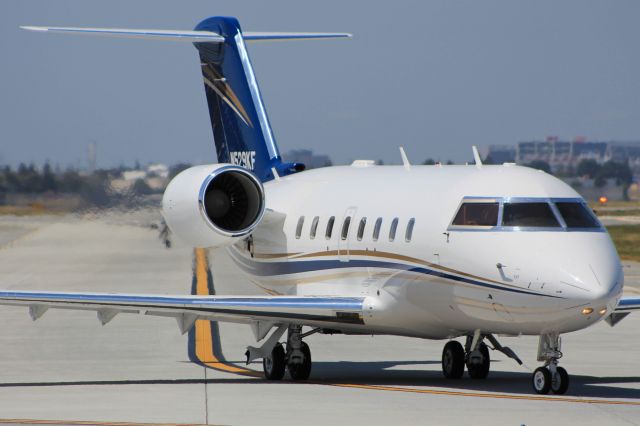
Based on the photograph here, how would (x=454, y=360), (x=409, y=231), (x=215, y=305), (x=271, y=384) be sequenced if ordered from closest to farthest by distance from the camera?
(x=409, y=231) → (x=215, y=305) → (x=271, y=384) → (x=454, y=360)

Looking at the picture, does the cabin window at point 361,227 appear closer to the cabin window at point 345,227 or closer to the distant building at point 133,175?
the cabin window at point 345,227

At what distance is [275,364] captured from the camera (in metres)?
20.8

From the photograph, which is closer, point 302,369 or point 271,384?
point 271,384

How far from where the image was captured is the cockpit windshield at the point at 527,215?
17781 millimetres

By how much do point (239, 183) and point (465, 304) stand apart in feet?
15.5

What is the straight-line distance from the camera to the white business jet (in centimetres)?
1739

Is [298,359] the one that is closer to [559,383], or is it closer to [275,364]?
[275,364]

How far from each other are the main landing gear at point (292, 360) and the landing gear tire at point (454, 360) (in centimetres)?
200

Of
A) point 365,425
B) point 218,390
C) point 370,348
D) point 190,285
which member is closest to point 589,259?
point 365,425

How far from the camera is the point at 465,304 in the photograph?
719 inches

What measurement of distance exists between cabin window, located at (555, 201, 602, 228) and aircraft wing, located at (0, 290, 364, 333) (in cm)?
333

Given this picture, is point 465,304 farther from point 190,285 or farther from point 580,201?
point 190,285

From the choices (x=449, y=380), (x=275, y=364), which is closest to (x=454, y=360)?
(x=449, y=380)

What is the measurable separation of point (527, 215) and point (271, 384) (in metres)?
4.60
